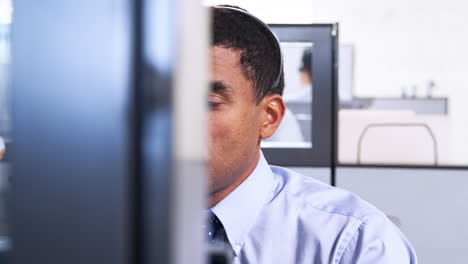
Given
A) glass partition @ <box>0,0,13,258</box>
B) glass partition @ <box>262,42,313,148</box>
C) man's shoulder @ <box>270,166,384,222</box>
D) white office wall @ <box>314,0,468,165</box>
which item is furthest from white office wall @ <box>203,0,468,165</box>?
glass partition @ <box>0,0,13,258</box>

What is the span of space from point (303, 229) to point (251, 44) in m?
0.23

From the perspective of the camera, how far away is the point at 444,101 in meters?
4.27

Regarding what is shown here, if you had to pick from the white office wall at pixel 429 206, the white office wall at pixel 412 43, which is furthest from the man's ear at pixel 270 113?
the white office wall at pixel 412 43

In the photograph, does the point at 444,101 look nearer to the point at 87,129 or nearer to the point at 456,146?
the point at 456,146

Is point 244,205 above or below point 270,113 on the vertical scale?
below

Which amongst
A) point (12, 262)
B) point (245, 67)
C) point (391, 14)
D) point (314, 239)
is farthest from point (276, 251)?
point (391, 14)

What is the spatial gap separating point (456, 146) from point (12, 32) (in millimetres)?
6129

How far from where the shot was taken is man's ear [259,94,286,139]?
793 mm

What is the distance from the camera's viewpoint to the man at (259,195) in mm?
725

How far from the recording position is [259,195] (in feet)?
2.58

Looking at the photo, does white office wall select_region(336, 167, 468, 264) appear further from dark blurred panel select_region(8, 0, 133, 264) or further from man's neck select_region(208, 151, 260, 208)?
dark blurred panel select_region(8, 0, 133, 264)

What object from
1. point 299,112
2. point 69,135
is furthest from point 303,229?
point 299,112

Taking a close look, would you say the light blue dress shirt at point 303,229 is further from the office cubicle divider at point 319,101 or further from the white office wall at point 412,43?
the white office wall at point 412,43

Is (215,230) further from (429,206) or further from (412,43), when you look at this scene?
(412,43)
